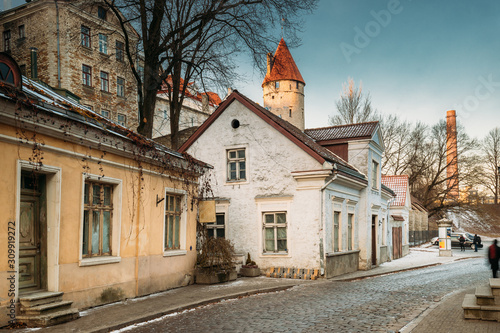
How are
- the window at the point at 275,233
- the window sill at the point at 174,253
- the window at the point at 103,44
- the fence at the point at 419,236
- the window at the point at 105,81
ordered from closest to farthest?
1. the window sill at the point at 174,253
2. the window at the point at 275,233
3. the window at the point at 105,81
4. the window at the point at 103,44
5. the fence at the point at 419,236

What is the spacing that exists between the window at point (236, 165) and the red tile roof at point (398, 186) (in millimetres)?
23276

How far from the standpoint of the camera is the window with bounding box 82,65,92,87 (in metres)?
42.9

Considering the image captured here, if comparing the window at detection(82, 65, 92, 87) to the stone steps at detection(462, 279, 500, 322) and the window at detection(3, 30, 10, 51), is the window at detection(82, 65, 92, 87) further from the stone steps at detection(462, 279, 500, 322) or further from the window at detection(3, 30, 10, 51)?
the stone steps at detection(462, 279, 500, 322)

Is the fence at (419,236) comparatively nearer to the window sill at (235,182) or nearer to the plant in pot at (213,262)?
the window sill at (235,182)

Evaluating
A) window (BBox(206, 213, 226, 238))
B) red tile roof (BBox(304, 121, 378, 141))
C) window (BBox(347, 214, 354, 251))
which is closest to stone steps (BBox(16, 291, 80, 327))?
window (BBox(206, 213, 226, 238))

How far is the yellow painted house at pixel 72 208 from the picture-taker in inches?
351

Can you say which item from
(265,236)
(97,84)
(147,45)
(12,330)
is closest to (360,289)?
(265,236)

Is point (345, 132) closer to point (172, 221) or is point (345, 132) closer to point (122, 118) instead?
point (172, 221)

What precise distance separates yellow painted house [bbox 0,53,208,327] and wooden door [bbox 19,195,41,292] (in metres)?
0.02

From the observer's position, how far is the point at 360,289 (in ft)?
51.0

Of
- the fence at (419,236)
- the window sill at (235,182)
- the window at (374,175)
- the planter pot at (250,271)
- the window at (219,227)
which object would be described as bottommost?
the fence at (419,236)

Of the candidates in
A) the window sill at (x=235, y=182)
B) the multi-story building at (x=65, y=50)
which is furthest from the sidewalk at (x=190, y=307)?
the multi-story building at (x=65, y=50)

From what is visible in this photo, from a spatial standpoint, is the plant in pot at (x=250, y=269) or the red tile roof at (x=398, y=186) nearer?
the plant in pot at (x=250, y=269)

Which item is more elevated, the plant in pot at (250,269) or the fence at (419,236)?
the plant in pot at (250,269)
